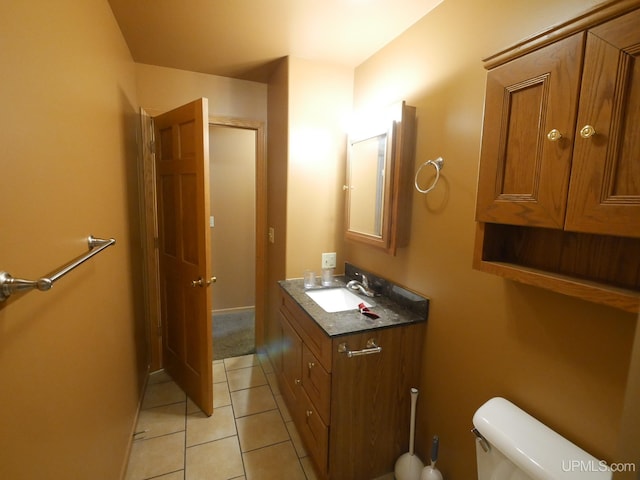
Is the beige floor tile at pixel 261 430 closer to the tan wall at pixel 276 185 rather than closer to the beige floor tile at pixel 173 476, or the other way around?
the beige floor tile at pixel 173 476

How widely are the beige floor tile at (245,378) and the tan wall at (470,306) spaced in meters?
1.30

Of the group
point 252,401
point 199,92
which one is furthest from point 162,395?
point 199,92

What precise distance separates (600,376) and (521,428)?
29 centimetres

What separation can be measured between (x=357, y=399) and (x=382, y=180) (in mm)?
1185

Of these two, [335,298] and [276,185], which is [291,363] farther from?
[276,185]

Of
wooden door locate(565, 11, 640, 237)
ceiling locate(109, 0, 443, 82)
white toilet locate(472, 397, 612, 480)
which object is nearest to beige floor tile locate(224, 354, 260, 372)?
white toilet locate(472, 397, 612, 480)

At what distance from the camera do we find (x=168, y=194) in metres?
2.20

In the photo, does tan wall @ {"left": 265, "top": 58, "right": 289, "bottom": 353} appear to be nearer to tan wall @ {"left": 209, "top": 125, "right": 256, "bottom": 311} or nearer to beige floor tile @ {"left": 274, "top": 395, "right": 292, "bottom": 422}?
beige floor tile @ {"left": 274, "top": 395, "right": 292, "bottom": 422}

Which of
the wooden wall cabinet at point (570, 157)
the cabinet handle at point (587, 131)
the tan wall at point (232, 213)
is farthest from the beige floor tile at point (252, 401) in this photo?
the cabinet handle at point (587, 131)

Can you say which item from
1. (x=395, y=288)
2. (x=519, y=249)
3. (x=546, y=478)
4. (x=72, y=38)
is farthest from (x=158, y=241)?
(x=546, y=478)

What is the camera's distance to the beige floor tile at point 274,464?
1.62 metres

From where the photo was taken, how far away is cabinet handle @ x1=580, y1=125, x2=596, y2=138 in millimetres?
770

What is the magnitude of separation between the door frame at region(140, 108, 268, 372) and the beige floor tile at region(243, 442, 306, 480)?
3.63 ft

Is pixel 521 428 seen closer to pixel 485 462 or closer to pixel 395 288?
pixel 485 462
